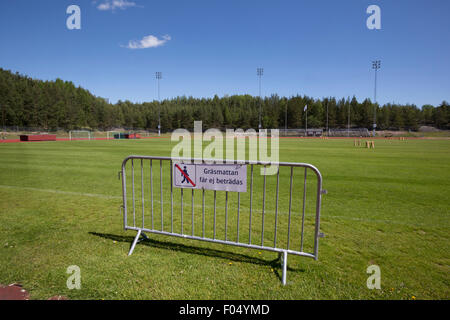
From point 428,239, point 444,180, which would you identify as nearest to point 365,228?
point 428,239

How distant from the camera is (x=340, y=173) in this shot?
11.4 m

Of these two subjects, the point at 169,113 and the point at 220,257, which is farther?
the point at 169,113

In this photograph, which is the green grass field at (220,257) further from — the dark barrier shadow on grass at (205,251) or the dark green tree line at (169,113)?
the dark green tree line at (169,113)

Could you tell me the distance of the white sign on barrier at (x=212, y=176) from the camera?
12.5ft

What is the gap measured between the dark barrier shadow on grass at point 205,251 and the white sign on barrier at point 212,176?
3.53ft

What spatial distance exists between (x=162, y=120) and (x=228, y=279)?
4935 inches

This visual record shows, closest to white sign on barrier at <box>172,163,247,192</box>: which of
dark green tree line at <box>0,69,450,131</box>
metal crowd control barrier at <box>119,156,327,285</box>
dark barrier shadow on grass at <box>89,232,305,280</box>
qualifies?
metal crowd control barrier at <box>119,156,327,285</box>

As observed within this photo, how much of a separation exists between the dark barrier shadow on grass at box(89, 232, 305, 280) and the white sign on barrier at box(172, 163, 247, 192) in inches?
42.3

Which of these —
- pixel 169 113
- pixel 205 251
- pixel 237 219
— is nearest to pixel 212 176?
pixel 237 219

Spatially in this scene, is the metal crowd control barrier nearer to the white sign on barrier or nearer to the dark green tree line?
the white sign on barrier

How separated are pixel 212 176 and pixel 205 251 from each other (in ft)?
4.22

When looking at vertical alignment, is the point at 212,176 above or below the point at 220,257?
above

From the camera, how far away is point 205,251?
13.6ft

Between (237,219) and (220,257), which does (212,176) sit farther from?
(220,257)
